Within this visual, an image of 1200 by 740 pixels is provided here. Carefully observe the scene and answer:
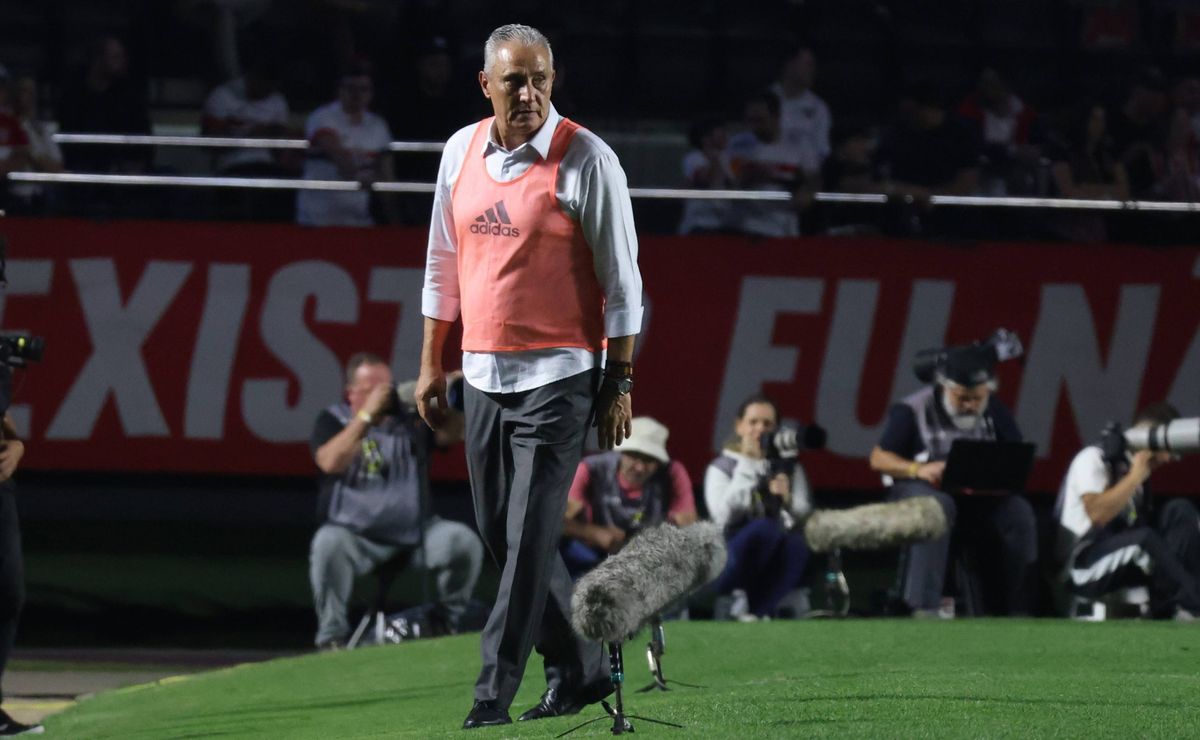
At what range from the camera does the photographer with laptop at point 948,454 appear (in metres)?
10.0

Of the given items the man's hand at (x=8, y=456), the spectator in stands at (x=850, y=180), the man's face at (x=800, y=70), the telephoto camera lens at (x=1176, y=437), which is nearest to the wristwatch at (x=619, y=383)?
the telephoto camera lens at (x=1176, y=437)

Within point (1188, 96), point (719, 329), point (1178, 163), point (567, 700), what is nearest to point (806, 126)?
point (719, 329)

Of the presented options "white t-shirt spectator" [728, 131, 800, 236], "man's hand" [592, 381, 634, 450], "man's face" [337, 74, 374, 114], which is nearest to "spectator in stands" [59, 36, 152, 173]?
"man's face" [337, 74, 374, 114]

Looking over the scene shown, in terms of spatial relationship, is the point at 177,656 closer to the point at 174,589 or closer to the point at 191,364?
the point at 174,589

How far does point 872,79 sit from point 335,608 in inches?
317

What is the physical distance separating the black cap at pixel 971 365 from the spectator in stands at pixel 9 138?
5.64 m

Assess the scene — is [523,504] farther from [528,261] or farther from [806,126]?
[806,126]

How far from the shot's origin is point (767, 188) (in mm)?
11430

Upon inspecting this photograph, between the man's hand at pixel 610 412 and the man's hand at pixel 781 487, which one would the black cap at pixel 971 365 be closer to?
the man's hand at pixel 781 487

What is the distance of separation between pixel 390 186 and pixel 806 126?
3138 mm

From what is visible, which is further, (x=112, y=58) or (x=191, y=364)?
(x=112, y=58)

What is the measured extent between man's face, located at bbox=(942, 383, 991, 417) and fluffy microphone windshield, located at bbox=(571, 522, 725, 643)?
4778 millimetres

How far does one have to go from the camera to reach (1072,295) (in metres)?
11.3

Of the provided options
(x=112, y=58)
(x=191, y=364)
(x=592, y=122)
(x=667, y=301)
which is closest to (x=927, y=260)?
(x=667, y=301)
